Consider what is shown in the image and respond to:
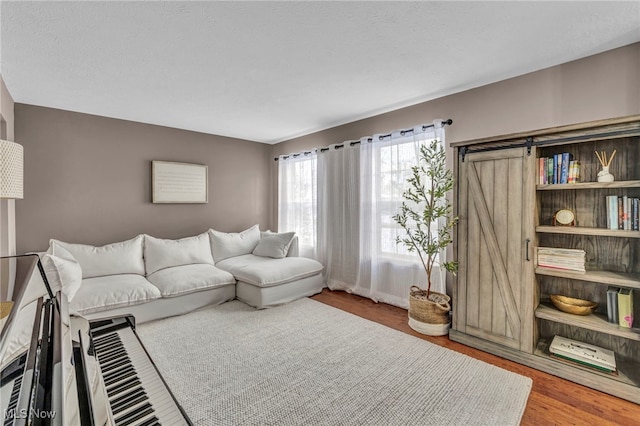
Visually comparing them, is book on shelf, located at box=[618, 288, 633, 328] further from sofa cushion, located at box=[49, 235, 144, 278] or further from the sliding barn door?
sofa cushion, located at box=[49, 235, 144, 278]

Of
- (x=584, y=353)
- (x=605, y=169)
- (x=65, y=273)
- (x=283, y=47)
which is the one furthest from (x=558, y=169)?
(x=65, y=273)

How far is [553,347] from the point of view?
224 cm

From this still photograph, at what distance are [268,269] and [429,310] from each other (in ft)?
6.38

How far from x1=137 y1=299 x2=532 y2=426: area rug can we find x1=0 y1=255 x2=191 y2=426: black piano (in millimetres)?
940

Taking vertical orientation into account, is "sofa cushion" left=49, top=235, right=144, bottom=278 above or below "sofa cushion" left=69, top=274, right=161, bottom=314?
above

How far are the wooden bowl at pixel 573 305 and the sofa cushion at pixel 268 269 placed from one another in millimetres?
2656

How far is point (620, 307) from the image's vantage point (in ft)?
6.63

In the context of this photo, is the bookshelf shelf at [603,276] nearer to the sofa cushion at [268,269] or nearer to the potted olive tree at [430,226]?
the potted olive tree at [430,226]

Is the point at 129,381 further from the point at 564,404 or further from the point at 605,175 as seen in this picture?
the point at 605,175

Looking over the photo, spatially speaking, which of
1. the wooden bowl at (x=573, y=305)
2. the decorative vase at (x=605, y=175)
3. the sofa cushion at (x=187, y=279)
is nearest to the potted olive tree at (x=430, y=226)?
the wooden bowl at (x=573, y=305)

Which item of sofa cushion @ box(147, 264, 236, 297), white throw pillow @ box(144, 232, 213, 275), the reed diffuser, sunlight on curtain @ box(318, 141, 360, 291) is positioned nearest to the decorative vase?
the reed diffuser

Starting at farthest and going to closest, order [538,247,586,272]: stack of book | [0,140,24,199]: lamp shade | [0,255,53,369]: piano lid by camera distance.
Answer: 1. [538,247,586,272]: stack of book
2. [0,140,24,199]: lamp shade
3. [0,255,53,369]: piano lid

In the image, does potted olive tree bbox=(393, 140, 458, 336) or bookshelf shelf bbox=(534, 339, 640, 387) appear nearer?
bookshelf shelf bbox=(534, 339, 640, 387)

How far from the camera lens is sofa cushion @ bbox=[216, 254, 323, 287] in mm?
3547
